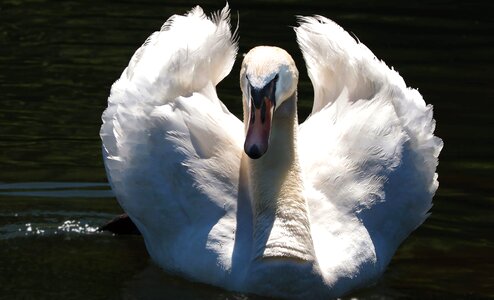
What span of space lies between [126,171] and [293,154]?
1.09 m

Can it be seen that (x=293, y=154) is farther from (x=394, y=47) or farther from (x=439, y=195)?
(x=394, y=47)

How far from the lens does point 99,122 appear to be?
11969mm

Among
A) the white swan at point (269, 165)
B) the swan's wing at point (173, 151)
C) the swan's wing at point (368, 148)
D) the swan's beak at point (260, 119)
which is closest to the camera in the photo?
the swan's beak at point (260, 119)

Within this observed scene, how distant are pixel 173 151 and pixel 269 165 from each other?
0.64 m

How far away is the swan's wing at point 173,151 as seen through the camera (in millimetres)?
8492

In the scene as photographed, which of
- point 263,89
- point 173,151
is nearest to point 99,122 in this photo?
point 173,151

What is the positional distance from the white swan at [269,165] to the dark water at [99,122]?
0.33 metres

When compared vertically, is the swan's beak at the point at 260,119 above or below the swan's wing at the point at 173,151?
above

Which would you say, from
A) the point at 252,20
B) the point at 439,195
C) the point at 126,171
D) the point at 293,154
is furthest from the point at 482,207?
the point at 252,20

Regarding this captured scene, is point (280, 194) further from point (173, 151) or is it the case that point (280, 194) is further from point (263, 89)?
point (263, 89)

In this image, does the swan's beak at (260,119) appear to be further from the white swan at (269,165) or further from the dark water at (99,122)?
the dark water at (99,122)

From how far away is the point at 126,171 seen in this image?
8.76 meters

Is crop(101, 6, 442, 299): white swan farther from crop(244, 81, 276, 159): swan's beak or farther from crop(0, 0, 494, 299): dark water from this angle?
crop(0, 0, 494, 299): dark water

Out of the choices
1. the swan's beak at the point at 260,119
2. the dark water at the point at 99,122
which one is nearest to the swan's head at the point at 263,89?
the swan's beak at the point at 260,119
